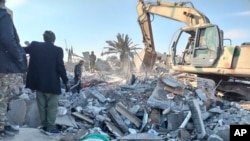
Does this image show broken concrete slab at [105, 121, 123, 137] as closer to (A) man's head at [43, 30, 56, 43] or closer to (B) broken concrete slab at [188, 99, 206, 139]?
(B) broken concrete slab at [188, 99, 206, 139]

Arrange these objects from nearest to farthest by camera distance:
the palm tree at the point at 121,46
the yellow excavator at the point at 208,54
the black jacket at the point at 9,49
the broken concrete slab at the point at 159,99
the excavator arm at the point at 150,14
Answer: the black jacket at the point at 9,49 → the broken concrete slab at the point at 159,99 → the yellow excavator at the point at 208,54 → the excavator arm at the point at 150,14 → the palm tree at the point at 121,46

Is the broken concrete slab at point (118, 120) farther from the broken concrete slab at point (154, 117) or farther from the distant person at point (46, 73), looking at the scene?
the distant person at point (46, 73)

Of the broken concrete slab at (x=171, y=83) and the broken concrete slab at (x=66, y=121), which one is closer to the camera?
the broken concrete slab at (x=66, y=121)

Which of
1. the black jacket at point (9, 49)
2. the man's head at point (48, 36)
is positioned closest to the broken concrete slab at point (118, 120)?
the man's head at point (48, 36)

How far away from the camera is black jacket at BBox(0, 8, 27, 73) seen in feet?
13.5

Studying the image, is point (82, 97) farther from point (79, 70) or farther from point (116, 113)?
point (79, 70)

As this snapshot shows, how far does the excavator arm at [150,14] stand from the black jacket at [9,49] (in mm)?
9380

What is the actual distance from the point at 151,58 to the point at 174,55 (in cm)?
300

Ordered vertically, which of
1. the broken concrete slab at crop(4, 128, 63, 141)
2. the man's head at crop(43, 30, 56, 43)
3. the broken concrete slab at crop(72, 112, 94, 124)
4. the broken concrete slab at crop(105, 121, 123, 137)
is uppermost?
the man's head at crop(43, 30, 56, 43)

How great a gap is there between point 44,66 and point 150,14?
421 inches

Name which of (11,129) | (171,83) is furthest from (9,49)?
(171,83)

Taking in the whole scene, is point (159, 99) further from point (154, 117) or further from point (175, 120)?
point (175, 120)

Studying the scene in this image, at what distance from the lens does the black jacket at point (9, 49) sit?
163 inches

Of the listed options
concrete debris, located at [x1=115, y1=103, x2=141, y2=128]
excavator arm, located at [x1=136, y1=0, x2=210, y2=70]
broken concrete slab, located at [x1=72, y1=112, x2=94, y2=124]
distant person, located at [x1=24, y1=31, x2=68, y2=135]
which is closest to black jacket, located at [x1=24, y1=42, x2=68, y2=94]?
distant person, located at [x1=24, y1=31, x2=68, y2=135]
